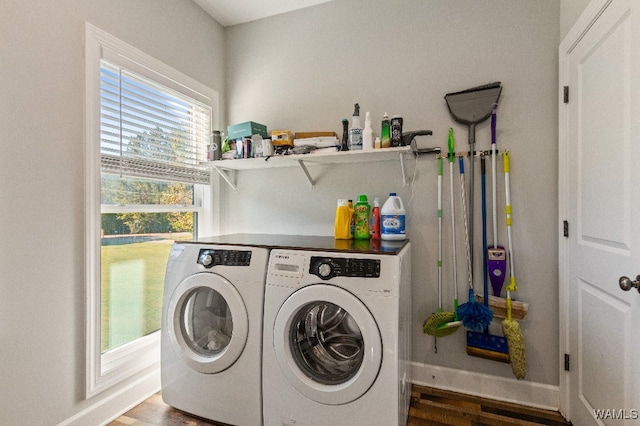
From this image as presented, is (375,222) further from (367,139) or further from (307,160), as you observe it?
(307,160)

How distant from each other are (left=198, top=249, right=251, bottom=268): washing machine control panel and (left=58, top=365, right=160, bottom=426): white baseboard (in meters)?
0.88

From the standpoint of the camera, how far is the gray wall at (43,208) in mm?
1255

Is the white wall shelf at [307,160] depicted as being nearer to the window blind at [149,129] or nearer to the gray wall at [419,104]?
the gray wall at [419,104]

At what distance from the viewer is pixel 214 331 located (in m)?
1.72

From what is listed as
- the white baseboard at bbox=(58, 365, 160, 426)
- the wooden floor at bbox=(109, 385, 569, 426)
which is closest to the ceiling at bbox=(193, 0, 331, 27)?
the white baseboard at bbox=(58, 365, 160, 426)

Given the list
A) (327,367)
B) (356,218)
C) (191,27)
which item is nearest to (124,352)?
(327,367)

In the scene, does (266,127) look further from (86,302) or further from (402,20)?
(86,302)

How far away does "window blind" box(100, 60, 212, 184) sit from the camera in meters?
1.66

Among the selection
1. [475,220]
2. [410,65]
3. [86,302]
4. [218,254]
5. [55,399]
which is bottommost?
[55,399]

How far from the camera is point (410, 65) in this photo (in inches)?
77.4

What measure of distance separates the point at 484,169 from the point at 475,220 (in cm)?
31

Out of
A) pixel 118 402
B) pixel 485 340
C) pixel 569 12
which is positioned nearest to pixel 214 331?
pixel 118 402

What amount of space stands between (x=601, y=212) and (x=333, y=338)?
4.34ft

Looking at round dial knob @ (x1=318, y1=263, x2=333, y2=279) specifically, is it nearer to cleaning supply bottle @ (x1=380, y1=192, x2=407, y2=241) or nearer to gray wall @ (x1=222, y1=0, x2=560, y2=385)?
cleaning supply bottle @ (x1=380, y1=192, x2=407, y2=241)
